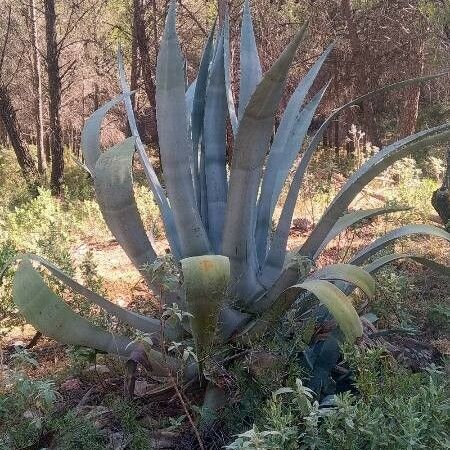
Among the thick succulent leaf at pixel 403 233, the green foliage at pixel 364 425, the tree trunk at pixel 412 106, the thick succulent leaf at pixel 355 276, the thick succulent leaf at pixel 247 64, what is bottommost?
→ the green foliage at pixel 364 425

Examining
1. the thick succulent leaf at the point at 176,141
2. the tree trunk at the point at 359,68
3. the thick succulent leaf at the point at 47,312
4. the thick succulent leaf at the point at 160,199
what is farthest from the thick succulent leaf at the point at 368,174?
the tree trunk at the point at 359,68

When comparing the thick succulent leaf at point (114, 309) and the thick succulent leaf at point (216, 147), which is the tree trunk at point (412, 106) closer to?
the thick succulent leaf at point (216, 147)

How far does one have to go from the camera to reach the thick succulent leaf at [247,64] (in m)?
2.39

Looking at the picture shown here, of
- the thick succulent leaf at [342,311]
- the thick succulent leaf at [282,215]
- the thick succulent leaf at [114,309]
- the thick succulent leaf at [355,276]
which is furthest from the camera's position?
the thick succulent leaf at [282,215]

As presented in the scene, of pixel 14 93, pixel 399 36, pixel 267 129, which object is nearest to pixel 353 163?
pixel 399 36

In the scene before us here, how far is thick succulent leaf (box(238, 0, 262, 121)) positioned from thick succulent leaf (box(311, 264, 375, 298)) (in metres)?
0.89

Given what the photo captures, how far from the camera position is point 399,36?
9312 millimetres

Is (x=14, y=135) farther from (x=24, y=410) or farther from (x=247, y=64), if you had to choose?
(x=24, y=410)

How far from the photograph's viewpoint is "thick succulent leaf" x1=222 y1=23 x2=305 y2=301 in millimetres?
1667

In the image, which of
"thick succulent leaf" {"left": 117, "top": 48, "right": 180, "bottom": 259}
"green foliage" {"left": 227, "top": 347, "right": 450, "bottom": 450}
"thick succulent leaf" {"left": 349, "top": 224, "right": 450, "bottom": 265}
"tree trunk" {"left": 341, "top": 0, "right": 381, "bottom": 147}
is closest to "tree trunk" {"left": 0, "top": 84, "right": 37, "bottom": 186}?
"tree trunk" {"left": 341, "top": 0, "right": 381, "bottom": 147}

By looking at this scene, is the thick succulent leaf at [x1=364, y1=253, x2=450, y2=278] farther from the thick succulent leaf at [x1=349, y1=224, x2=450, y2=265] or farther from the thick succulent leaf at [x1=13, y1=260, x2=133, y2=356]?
the thick succulent leaf at [x1=13, y1=260, x2=133, y2=356]

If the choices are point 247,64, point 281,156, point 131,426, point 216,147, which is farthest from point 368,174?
point 131,426

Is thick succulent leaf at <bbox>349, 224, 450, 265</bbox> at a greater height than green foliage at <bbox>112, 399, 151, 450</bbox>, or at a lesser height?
greater

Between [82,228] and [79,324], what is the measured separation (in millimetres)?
3625
